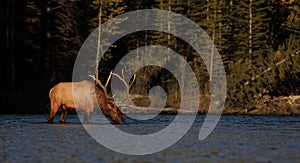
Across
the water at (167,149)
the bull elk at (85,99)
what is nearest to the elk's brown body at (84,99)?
the bull elk at (85,99)

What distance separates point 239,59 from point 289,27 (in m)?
4.89

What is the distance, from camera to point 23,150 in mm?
18266

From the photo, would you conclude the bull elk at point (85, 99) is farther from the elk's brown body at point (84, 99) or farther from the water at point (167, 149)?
the water at point (167, 149)

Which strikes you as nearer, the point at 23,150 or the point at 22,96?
the point at 23,150

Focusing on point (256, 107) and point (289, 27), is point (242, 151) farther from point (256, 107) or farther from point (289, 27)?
point (289, 27)

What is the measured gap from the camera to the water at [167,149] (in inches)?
652

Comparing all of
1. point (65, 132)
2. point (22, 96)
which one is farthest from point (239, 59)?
point (65, 132)

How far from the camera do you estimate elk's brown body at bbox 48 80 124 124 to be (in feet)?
89.2

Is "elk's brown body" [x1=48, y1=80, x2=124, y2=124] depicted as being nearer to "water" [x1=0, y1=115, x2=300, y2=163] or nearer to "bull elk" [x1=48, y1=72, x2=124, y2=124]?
"bull elk" [x1=48, y1=72, x2=124, y2=124]

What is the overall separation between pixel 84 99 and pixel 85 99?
5 centimetres

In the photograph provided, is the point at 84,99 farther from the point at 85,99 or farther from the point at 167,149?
the point at 167,149

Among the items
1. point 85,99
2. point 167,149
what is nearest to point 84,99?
point 85,99

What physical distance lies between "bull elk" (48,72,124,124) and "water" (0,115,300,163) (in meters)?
0.87

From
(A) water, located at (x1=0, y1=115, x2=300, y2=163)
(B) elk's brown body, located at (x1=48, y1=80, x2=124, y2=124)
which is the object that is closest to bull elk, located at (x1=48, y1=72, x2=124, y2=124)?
(B) elk's brown body, located at (x1=48, y1=80, x2=124, y2=124)
